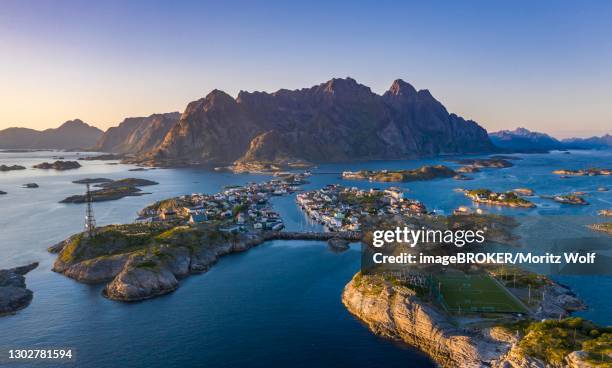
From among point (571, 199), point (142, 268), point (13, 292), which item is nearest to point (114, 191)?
point (13, 292)

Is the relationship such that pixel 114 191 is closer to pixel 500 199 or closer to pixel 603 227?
pixel 500 199

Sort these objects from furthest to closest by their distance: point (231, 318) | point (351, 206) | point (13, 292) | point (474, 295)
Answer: point (351, 206) → point (13, 292) → point (474, 295) → point (231, 318)

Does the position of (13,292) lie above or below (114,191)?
below

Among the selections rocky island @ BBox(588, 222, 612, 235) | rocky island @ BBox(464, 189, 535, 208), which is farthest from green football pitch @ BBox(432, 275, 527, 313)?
rocky island @ BBox(464, 189, 535, 208)

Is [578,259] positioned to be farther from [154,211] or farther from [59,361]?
[154,211]

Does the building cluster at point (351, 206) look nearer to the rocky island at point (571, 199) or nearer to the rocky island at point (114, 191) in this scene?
the rocky island at point (571, 199)

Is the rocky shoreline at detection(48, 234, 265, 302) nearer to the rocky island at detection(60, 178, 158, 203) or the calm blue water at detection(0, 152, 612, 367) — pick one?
the calm blue water at detection(0, 152, 612, 367)

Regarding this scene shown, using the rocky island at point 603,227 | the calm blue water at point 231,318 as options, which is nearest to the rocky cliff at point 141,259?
the calm blue water at point 231,318
